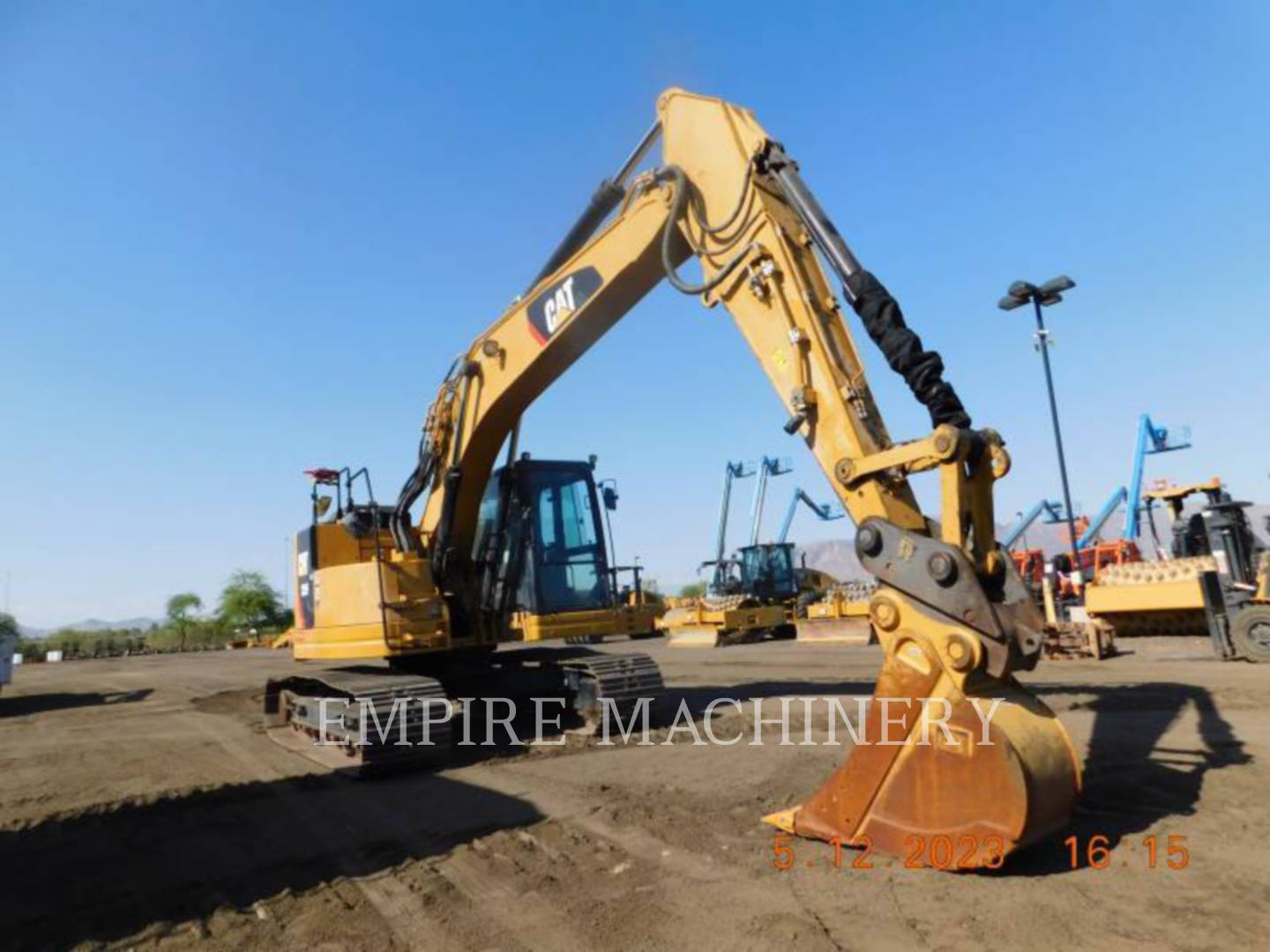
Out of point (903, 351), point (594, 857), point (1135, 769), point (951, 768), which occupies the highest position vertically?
point (903, 351)

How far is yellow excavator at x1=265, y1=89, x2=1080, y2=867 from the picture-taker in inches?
159

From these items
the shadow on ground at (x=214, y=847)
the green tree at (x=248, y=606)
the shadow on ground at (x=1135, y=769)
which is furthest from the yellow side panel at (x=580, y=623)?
the green tree at (x=248, y=606)

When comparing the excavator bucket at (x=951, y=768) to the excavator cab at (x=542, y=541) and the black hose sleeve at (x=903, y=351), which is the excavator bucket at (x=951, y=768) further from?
the excavator cab at (x=542, y=541)

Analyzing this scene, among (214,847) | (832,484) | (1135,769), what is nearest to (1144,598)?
(1135,769)

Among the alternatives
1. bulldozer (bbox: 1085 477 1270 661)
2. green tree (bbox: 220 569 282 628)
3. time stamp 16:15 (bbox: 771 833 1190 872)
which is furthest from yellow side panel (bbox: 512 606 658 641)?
green tree (bbox: 220 569 282 628)

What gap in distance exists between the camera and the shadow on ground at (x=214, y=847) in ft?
14.1

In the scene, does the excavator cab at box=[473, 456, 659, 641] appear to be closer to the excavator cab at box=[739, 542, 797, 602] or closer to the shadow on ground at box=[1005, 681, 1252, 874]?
the shadow on ground at box=[1005, 681, 1252, 874]

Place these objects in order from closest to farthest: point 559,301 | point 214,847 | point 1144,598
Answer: point 214,847
point 559,301
point 1144,598

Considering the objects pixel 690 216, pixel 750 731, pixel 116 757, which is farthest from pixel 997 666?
pixel 116 757

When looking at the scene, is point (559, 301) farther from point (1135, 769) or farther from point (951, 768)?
point (1135, 769)

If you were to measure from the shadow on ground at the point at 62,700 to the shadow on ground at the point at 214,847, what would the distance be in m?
12.3

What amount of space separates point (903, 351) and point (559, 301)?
13.3 ft

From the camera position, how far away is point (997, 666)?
3957 mm

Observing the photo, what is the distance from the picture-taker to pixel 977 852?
3938 millimetres
